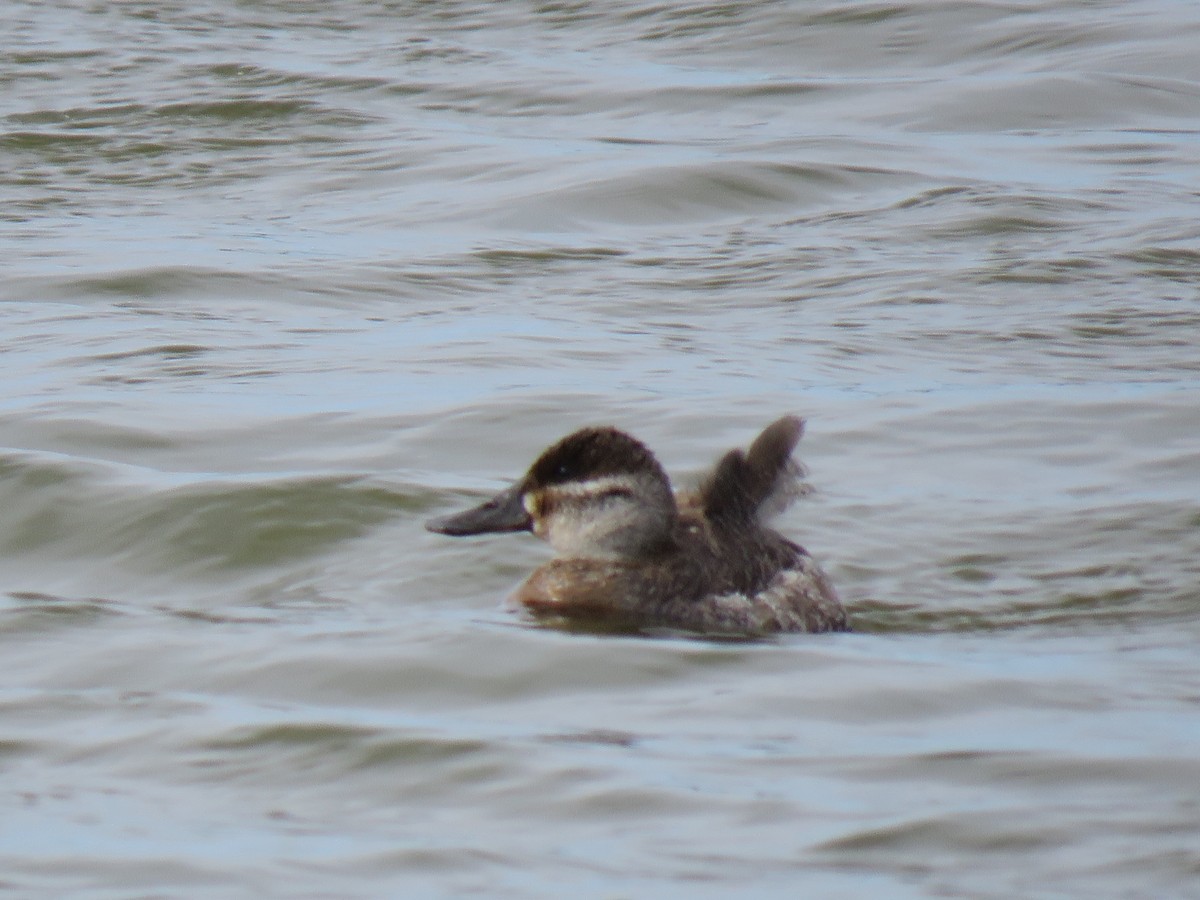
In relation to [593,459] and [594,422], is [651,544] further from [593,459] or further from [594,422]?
[594,422]

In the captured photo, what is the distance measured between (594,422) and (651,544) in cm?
284

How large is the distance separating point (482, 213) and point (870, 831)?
10.6 metres

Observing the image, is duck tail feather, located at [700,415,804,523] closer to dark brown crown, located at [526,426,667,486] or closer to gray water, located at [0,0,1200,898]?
dark brown crown, located at [526,426,667,486]

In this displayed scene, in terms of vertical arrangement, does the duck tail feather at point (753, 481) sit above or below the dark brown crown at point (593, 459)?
below

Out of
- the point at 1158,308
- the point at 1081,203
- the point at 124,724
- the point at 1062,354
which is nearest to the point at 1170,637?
the point at 124,724

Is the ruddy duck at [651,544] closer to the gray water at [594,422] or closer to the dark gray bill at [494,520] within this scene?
the dark gray bill at [494,520]

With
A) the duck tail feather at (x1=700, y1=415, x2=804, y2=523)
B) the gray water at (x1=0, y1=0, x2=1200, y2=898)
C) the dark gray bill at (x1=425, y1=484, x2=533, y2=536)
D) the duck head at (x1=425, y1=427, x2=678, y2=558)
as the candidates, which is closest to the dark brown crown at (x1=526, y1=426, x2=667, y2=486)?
the duck head at (x1=425, y1=427, x2=678, y2=558)

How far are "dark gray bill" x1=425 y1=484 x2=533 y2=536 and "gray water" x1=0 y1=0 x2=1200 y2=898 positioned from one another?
1.01 feet

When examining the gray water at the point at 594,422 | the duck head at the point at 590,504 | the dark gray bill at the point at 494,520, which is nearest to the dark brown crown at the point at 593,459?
the duck head at the point at 590,504

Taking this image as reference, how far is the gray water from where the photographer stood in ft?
19.6

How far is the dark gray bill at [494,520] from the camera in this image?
840cm

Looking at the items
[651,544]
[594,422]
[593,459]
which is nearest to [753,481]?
[651,544]

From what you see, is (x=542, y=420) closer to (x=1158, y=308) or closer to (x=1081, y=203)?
(x=1158, y=308)

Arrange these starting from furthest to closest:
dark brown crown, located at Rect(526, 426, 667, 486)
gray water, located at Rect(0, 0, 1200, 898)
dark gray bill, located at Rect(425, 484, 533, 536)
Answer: dark gray bill, located at Rect(425, 484, 533, 536)
dark brown crown, located at Rect(526, 426, 667, 486)
gray water, located at Rect(0, 0, 1200, 898)
